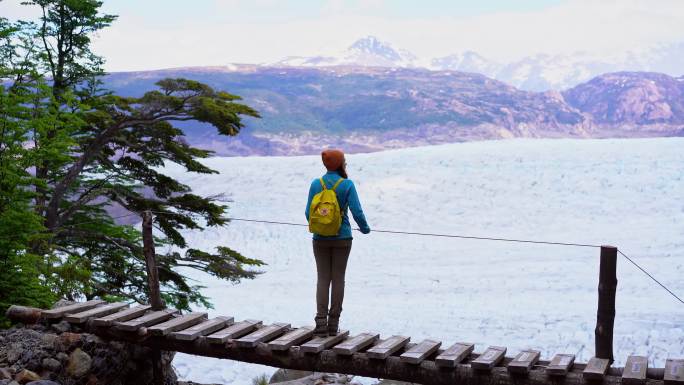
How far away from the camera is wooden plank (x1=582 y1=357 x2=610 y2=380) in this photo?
22.1 ft

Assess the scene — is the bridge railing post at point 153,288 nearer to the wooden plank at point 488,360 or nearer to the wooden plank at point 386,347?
the wooden plank at point 386,347

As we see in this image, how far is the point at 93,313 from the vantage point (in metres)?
8.67

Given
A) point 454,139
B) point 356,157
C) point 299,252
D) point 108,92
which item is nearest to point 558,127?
point 454,139

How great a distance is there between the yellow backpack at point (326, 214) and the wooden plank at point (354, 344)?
41.7 inches

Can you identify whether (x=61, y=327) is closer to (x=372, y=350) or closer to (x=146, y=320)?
(x=146, y=320)

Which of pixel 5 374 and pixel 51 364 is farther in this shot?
pixel 51 364

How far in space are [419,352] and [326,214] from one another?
1539 millimetres

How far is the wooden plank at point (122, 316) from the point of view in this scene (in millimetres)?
8398

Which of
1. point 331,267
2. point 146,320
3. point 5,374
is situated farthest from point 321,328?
point 5,374

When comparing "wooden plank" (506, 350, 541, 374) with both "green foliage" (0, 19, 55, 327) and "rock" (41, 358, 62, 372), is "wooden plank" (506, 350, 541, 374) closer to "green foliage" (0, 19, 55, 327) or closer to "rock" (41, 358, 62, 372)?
"rock" (41, 358, 62, 372)

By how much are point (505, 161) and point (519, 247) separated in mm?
10408

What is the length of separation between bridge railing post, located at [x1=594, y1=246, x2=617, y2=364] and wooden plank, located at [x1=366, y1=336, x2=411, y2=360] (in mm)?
1868

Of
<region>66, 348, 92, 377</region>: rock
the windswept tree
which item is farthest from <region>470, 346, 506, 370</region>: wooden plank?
the windswept tree

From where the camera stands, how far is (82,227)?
16.4 metres
